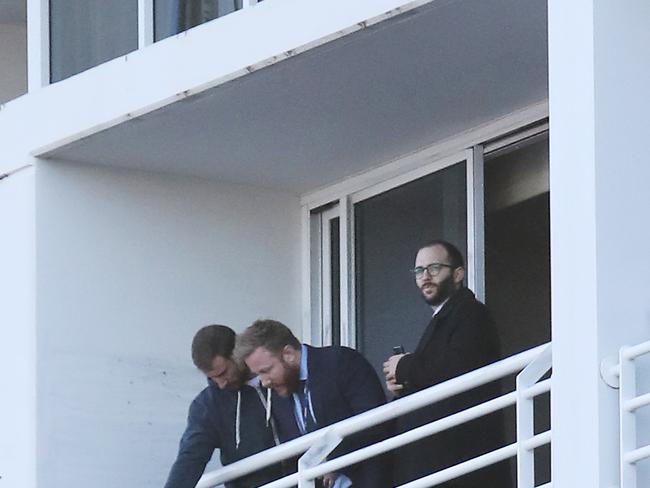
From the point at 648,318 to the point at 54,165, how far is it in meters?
4.02

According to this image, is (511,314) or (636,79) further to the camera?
(511,314)

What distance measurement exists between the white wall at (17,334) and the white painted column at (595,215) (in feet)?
12.2

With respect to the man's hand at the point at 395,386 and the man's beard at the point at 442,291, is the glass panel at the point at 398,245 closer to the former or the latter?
the man's beard at the point at 442,291

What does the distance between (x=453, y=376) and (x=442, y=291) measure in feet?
1.47

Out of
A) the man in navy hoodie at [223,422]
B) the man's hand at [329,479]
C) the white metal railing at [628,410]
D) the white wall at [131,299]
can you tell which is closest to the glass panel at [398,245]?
the white wall at [131,299]

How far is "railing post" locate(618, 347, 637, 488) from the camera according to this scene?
277 inches

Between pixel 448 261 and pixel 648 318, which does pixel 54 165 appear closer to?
pixel 448 261

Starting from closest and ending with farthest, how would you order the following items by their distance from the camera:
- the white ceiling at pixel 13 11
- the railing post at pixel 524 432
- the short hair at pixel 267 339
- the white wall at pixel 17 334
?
the railing post at pixel 524 432, the short hair at pixel 267 339, the white wall at pixel 17 334, the white ceiling at pixel 13 11

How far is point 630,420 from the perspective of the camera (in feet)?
23.2

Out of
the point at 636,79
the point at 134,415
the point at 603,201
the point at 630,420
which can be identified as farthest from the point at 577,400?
the point at 134,415

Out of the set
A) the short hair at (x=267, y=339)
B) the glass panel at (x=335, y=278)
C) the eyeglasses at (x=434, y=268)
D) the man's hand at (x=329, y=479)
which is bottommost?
the man's hand at (x=329, y=479)

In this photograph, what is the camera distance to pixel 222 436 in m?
9.46

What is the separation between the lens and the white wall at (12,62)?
1366cm

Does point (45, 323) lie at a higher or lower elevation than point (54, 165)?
lower
